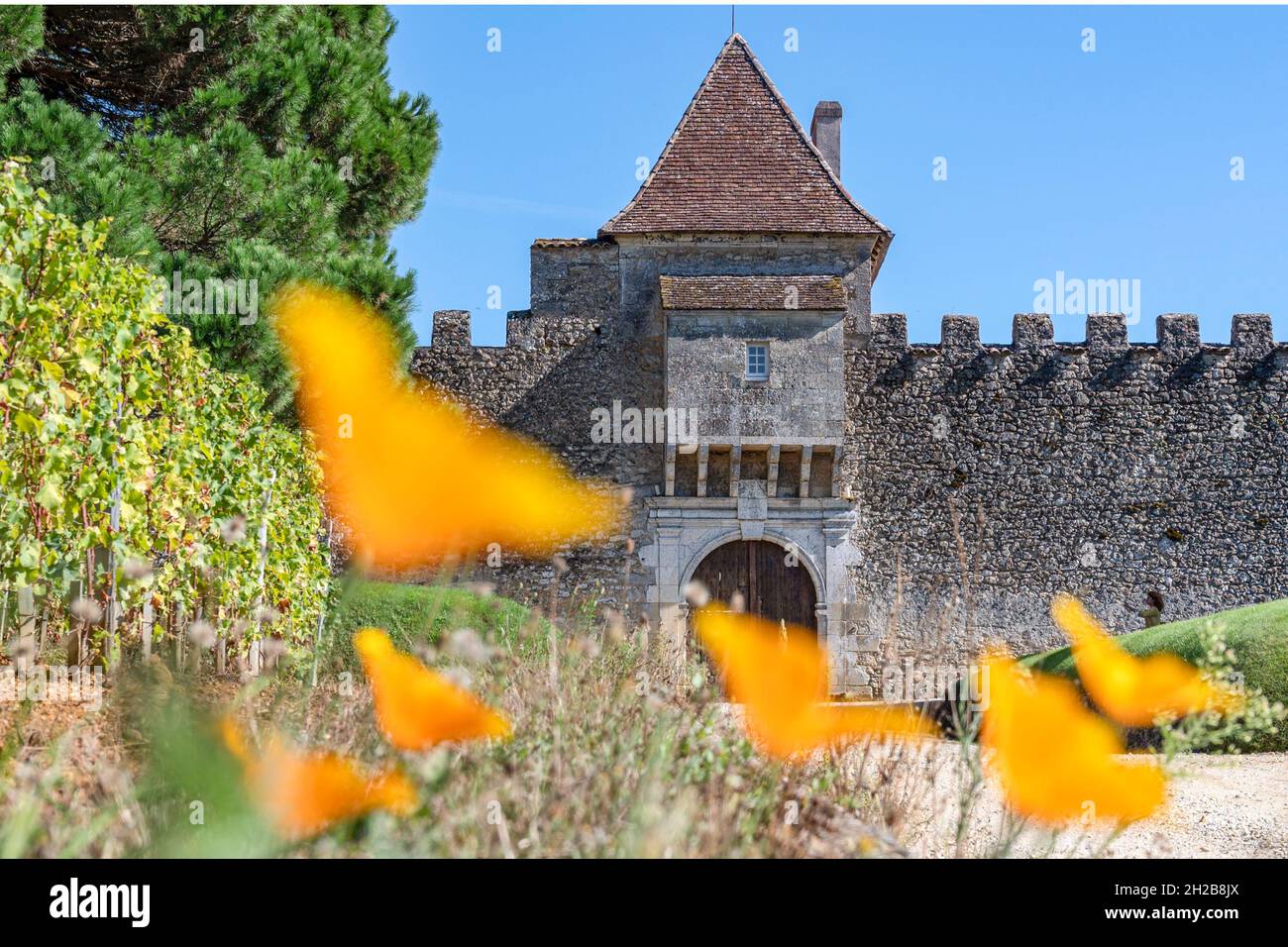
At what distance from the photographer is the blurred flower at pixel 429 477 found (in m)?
13.0

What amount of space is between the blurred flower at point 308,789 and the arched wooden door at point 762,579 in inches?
441

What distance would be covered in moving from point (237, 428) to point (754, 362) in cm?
737

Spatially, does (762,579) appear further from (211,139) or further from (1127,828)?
(1127,828)

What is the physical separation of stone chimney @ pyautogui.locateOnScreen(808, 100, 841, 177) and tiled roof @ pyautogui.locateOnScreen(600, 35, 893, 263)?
3.62ft

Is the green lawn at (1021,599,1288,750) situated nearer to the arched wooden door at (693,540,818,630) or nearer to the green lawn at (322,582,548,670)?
the arched wooden door at (693,540,818,630)

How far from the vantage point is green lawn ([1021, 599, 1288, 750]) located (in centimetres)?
837

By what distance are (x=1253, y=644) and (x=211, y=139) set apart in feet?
29.6

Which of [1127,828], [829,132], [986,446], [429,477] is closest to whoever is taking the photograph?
[1127,828]

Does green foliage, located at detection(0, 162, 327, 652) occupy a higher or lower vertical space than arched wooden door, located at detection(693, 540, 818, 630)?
higher

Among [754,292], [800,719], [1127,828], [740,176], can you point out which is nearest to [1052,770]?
[1127,828]

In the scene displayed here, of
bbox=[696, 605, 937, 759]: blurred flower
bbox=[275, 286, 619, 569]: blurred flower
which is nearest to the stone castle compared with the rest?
bbox=[275, 286, 619, 569]: blurred flower

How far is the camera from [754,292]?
1416 cm
